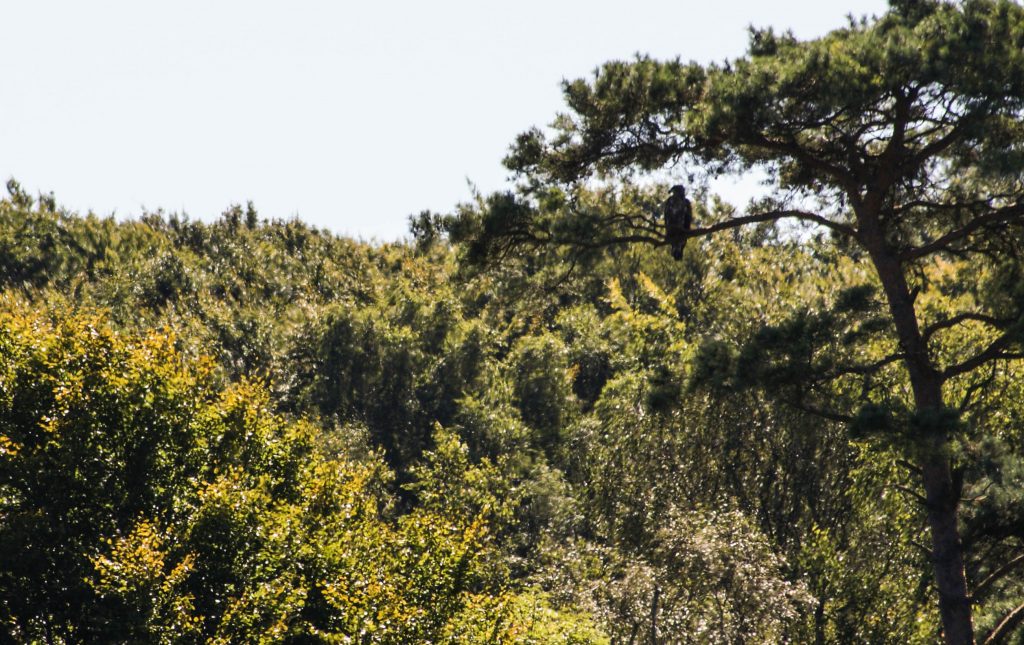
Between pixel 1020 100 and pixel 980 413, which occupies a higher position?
pixel 980 413

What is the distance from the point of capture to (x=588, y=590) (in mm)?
21203

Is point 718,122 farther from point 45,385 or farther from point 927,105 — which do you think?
point 45,385

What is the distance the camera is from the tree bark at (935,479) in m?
12.9

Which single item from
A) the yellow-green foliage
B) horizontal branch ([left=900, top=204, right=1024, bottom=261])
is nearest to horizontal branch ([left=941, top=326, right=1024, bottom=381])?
horizontal branch ([left=900, top=204, right=1024, bottom=261])

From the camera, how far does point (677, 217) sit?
14.2 metres

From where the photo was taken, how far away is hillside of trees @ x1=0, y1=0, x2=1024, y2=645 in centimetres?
1302

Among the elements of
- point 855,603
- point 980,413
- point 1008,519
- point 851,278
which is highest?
point 851,278

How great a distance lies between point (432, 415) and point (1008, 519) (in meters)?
34.1

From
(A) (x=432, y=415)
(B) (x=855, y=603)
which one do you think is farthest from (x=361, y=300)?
(B) (x=855, y=603)

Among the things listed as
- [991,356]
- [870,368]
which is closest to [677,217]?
[870,368]

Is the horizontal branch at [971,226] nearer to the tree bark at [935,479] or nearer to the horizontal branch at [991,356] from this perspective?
the tree bark at [935,479]

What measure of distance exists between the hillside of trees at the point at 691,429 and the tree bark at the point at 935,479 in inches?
1.6

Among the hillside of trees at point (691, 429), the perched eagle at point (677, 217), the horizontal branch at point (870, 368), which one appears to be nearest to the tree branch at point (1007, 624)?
the hillside of trees at point (691, 429)

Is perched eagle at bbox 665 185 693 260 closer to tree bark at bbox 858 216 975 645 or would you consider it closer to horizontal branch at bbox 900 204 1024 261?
tree bark at bbox 858 216 975 645
